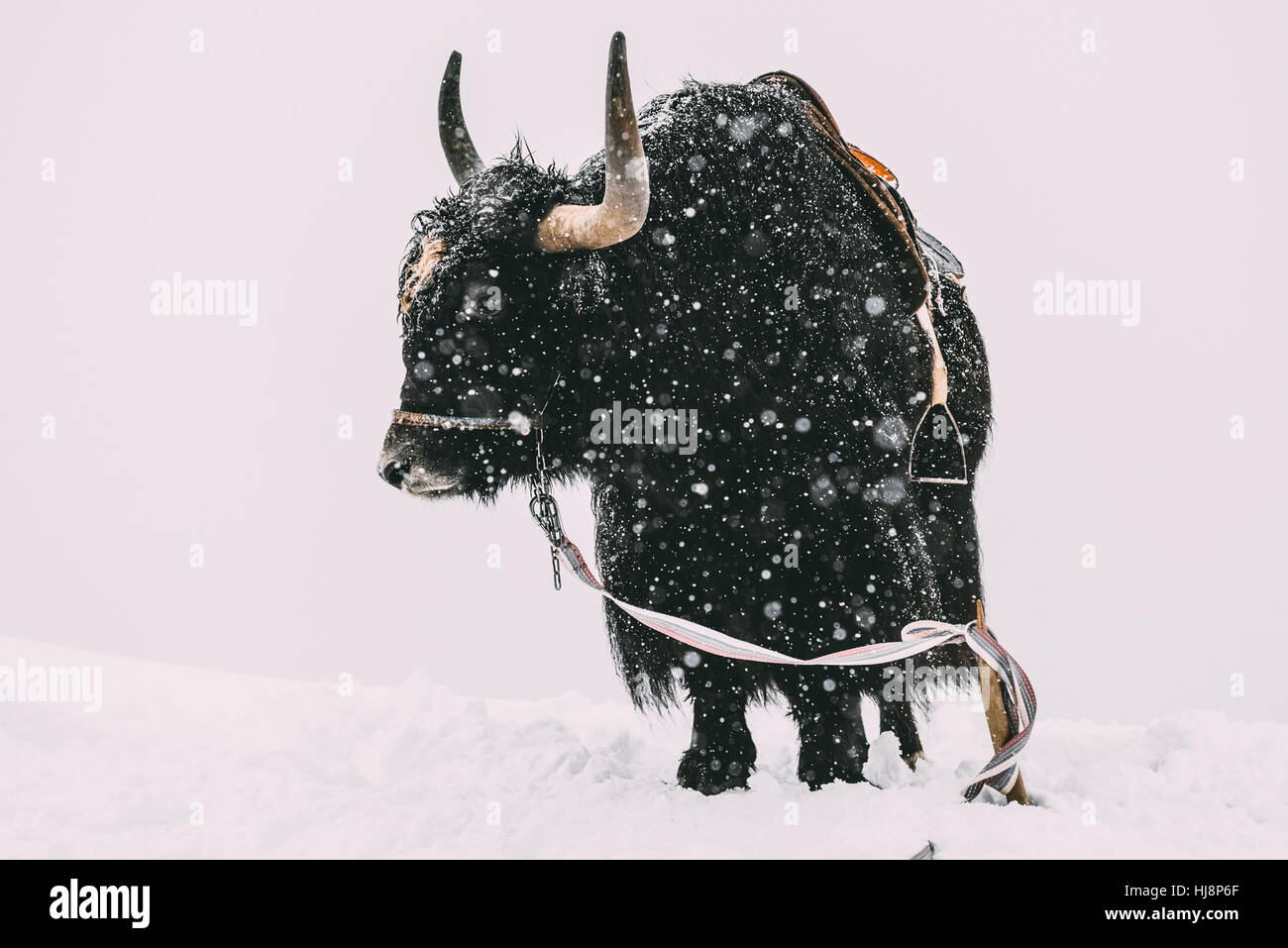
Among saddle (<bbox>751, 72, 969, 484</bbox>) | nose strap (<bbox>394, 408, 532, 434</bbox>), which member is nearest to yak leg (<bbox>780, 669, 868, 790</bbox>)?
saddle (<bbox>751, 72, 969, 484</bbox>)

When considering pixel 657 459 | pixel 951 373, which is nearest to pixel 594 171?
pixel 657 459

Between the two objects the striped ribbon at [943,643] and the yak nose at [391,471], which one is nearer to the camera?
the striped ribbon at [943,643]

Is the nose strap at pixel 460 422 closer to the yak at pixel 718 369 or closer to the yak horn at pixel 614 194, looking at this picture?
the yak at pixel 718 369

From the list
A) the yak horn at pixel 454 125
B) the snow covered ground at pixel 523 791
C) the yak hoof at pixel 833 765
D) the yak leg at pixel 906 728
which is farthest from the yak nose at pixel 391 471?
the yak leg at pixel 906 728

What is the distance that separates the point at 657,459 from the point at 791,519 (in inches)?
19.7

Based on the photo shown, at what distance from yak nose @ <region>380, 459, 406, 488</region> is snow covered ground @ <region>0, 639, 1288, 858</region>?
1.14m

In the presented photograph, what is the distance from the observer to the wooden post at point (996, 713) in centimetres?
317

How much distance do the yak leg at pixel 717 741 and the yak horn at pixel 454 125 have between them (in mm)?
2238

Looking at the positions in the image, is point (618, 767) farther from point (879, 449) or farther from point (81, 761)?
point (81, 761)

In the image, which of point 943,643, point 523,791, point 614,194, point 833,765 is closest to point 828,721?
point 833,765

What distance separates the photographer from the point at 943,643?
322cm

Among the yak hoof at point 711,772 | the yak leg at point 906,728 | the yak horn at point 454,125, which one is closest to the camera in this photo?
the yak hoof at point 711,772

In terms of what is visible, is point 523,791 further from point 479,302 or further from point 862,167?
point 862,167

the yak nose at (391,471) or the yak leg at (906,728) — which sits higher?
the yak nose at (391,471)
